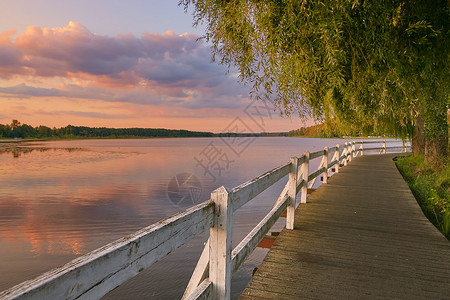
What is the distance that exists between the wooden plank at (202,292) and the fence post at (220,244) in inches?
2.9

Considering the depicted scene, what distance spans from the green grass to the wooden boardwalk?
0.76 meters

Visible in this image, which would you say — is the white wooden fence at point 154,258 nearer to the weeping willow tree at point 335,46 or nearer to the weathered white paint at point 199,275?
the weathered white paint at point 199,275

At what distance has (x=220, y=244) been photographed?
2852mm

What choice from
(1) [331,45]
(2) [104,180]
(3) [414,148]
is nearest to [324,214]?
(1) [331,45]

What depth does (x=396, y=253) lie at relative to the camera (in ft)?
17.0

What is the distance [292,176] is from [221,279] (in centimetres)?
383

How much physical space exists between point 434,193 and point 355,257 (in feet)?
20.6

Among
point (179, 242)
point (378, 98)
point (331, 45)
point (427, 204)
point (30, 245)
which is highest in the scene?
point (331, 45)

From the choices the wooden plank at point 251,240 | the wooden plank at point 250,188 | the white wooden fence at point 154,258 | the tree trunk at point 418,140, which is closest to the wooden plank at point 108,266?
the white wooden fence at point 154,258

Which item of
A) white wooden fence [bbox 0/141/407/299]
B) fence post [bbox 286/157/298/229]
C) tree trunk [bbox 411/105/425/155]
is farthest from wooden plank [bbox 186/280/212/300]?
tree trunk [bbox 411/105/425/155]

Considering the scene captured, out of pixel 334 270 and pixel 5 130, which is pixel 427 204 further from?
pixel 5 130

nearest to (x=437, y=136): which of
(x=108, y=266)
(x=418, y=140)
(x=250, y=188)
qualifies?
(x=418, y=140)

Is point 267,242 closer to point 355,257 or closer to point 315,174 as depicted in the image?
point 355,257

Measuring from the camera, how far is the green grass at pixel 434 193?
329 inches
